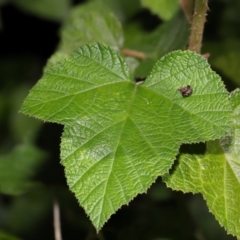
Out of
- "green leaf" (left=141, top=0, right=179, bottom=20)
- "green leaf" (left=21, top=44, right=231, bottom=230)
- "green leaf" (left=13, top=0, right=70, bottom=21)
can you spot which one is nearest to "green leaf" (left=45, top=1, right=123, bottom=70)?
"green leaf" (left=141, top=0, right=179, bottom=20)

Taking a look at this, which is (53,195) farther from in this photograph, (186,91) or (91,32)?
(186,91)

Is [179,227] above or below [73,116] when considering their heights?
below

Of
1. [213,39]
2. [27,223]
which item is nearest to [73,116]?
[213,39]

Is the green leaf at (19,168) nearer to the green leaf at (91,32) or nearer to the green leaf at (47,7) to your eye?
the green leaf at (91,32)

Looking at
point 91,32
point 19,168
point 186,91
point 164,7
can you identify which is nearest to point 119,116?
point 186,91

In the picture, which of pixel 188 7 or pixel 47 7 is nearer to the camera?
pixel 188 7

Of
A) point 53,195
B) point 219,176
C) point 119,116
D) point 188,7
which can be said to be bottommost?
point 53,195

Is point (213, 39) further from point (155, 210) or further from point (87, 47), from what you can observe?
point (87, 47)
